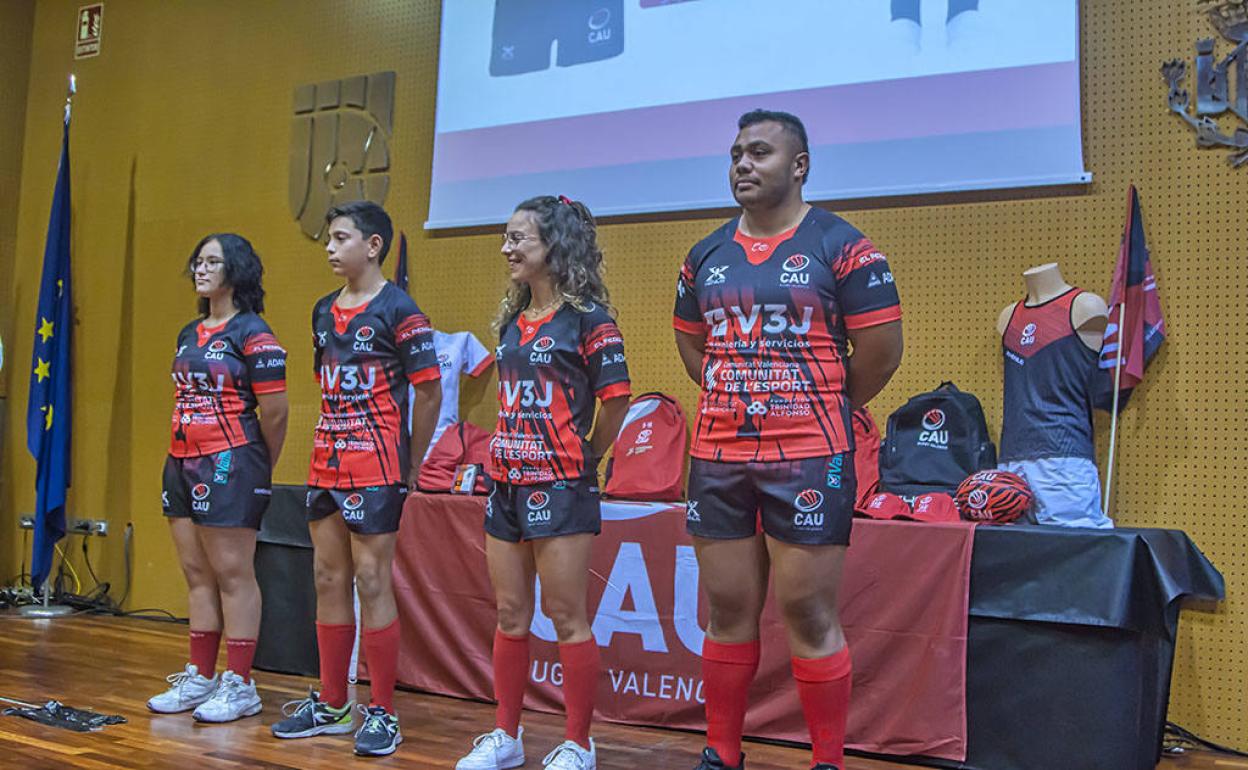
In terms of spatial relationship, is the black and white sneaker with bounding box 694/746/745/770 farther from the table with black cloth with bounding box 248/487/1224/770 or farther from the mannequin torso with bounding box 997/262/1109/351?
the mannequin torso with bounding box 997/262/1109/351

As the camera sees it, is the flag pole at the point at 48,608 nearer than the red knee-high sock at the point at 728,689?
No

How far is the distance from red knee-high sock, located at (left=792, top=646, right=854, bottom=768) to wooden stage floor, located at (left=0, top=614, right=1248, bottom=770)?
71 centimetres

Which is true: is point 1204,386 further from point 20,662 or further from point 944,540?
point 20,662

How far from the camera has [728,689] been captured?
2.26 m

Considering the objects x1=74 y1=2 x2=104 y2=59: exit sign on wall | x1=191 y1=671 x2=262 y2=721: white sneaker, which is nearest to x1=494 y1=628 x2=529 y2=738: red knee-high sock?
x1=191 y1=671 x2=262 y2=721: white sneaker

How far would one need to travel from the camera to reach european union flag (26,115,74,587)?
5.30m

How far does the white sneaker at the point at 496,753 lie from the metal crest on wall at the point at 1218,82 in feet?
9.14

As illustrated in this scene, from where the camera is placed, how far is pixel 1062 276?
3.59 m

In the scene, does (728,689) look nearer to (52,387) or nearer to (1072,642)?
(1072,642)

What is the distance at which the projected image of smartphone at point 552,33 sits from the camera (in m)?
4.44

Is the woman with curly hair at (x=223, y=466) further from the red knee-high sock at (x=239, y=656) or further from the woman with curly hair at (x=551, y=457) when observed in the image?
the woman with curly hair at (x=551, y=457)

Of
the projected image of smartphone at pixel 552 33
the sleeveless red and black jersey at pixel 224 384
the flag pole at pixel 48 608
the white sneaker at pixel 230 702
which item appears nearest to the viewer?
the white sneaker at pixel 230 702

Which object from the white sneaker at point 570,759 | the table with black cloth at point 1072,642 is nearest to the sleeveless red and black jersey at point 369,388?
the white sneaker at point 570,759

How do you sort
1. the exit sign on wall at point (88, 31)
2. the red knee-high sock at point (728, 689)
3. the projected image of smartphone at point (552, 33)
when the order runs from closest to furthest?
the red knee-high sock at point (728, 689) → the projected image of smartphone at point (552, 33) → the exit sign on wall at point (88, 31)
